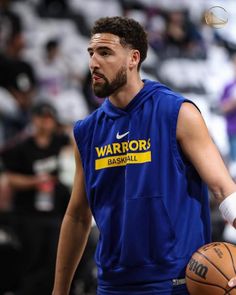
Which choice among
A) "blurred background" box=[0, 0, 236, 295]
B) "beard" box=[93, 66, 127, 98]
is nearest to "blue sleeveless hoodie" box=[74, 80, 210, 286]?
"beard" box=[93, 66, 127, 98]

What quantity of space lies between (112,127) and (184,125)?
43cm

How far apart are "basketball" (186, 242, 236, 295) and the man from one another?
152 mm

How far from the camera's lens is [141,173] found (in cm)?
396

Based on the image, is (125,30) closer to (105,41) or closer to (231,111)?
(105,41)

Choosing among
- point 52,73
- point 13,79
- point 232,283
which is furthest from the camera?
point 52,73

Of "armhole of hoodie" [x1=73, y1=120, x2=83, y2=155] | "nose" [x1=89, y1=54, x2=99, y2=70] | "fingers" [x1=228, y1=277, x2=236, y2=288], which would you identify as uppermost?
"nose" [x1=89, y1=54, x2=99, y2=70]

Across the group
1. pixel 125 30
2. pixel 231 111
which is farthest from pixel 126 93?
pixel 231 111

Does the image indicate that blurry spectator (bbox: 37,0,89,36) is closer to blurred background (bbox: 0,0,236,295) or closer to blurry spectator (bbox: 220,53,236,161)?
blurred background (bbox: 0,0,236,295)

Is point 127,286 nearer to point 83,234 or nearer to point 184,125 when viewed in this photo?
point 83,234

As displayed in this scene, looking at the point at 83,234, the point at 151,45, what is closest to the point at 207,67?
the point at 151,45

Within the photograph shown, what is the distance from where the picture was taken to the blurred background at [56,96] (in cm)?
738

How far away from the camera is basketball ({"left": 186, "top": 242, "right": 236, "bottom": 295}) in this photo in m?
3.66

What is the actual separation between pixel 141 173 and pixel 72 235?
0.61 metres

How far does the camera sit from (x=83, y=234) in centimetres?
438
